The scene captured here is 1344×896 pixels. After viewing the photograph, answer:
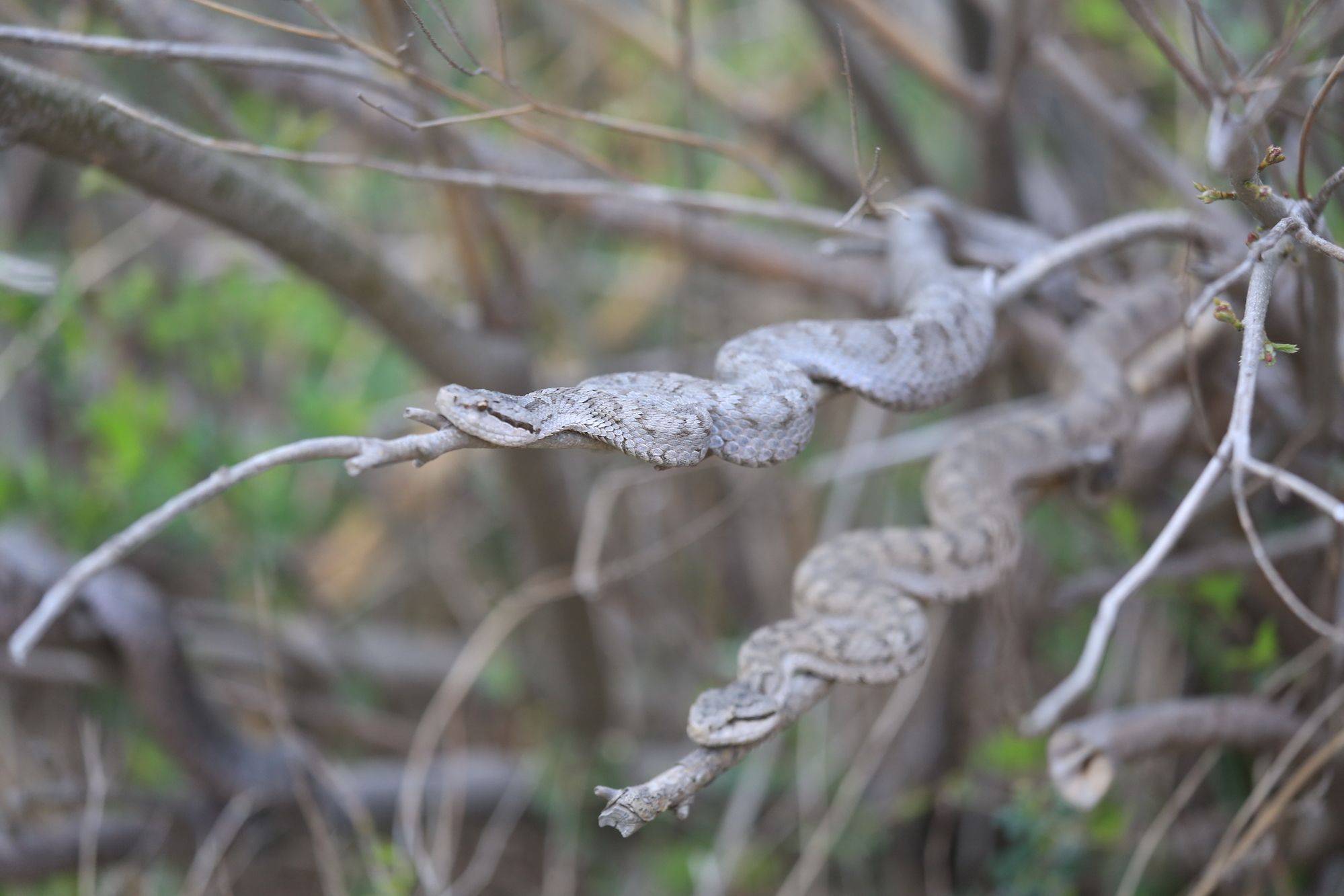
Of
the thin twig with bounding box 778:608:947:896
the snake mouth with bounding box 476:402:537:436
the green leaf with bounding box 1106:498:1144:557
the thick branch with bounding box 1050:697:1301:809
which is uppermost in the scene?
the snake mouth with bounding box 476:402:537:436

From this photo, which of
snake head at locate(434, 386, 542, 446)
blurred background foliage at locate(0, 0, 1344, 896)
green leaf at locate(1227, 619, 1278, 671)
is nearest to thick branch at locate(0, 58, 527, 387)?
blurred background foliage at locate(0, 0, 1344, 896)

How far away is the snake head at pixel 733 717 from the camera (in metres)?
2.21

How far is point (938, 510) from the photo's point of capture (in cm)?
318

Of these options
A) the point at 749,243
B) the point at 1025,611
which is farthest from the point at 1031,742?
the point at 749,243

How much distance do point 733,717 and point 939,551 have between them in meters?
0.98

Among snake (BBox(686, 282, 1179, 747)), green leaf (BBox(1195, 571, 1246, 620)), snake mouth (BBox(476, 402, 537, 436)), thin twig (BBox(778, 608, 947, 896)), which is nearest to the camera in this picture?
snake mouth (BBox(476, 402, 537, 436))

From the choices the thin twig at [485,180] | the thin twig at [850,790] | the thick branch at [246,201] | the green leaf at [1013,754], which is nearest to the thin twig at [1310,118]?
the thin twig at [485,180]

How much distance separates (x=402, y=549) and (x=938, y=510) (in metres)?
4.00

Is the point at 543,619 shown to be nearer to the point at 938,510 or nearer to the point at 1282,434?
the point at 938,510

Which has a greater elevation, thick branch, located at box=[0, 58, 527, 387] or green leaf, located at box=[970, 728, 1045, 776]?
A: thick branch, located at box=[0, 58, 527, 387]

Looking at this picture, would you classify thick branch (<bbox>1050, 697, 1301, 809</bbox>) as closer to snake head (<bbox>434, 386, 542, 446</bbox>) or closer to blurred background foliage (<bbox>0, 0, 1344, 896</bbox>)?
blurred background foliage (<bbox>0, 0, 1344, 896</bbox>)

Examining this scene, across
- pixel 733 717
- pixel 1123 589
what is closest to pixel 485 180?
pixel 733 717

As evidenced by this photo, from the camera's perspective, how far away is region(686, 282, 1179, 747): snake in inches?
97.9

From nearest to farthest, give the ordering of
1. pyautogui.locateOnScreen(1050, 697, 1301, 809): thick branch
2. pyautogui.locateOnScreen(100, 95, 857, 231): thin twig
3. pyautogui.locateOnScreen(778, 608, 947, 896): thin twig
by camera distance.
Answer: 1. pyautogui.locateOnScreen(100, 95, 857, 231): thin twig
2. pyautogui.locateOnScreen(1050, 697, 1301, 809): thick branch
3. pyautogui.locateOnScreen(778, 608, 947, 896): thin twig
